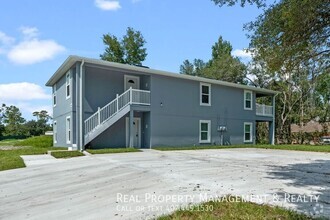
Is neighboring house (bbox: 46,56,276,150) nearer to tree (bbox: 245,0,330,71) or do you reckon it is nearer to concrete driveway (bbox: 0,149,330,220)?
concrete driveway (bbox: 0,149,330,220)

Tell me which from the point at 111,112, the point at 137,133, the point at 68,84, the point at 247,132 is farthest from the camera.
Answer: the point at 247,132

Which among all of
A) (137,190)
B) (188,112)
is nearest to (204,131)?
(188,112)

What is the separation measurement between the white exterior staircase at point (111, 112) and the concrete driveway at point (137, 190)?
5901 mm

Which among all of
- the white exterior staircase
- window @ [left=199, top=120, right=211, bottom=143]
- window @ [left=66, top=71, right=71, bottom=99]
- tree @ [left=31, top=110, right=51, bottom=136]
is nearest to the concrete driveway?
the white exterior staircase

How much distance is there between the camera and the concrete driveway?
15.2ft

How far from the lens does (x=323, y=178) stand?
23.7 ft

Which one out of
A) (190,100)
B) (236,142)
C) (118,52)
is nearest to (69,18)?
(190,100)

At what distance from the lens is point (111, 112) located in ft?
51.0

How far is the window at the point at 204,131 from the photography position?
19.7 metres

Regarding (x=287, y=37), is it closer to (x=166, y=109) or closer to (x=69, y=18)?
(x=69, y=18)

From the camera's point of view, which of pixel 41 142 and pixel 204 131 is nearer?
pixel 204 131

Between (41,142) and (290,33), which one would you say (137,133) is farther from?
(290,33)

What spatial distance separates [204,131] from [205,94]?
251cm

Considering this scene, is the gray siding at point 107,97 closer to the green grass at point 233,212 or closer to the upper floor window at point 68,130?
the upper floor window at point 68,130
